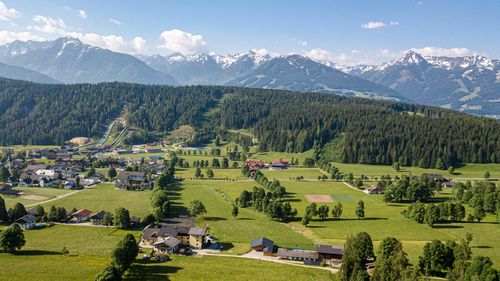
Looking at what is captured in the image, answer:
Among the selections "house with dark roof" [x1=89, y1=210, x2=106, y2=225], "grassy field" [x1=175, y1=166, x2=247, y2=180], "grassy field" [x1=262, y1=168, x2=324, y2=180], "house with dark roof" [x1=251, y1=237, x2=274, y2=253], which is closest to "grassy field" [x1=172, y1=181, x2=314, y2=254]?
"house with dark roof" [x1=251, y1=237, x2=274, y2=253]

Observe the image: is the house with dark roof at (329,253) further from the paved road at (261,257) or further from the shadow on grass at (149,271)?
the shadow on grass at (149,271)

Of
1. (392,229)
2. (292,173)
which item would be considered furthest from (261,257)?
(292,173)

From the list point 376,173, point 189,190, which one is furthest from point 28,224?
point 376,173

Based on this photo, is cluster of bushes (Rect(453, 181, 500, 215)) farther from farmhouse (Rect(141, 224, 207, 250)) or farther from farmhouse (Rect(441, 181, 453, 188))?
farmhouse (Rect(141, 224, 207, 250))

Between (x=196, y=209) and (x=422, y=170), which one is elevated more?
(x=422, y=170)

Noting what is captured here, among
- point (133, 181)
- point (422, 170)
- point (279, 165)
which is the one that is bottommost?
point (133, 181)

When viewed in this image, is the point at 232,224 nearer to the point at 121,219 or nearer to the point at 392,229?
the point at 121,219

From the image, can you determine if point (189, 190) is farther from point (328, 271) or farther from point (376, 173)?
point (376, 173)
